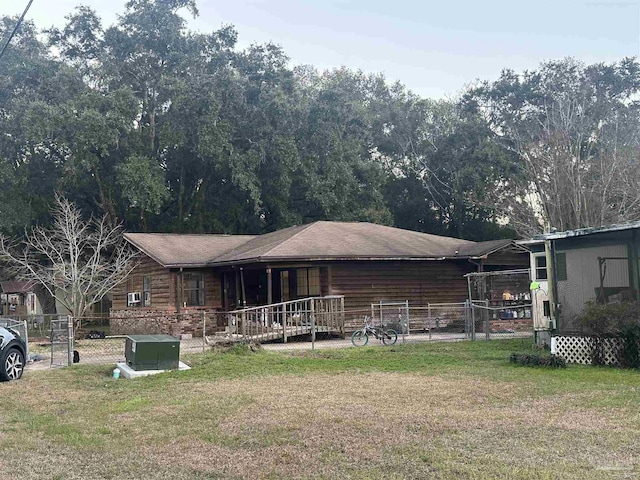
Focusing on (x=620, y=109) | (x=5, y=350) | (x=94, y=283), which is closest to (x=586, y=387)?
(x=5, y=350)

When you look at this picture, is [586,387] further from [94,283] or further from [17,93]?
[17,93]

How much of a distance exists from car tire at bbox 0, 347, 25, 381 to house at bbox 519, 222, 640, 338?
10873mm

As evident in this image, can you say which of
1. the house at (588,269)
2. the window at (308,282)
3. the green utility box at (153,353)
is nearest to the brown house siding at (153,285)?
the window at (308,282)

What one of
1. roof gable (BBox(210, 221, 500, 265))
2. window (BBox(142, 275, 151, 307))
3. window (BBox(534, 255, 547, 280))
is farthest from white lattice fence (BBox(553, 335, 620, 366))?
window (BBox(142, 275, 151, 307))

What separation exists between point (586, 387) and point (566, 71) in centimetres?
3431

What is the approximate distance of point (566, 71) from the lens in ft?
135

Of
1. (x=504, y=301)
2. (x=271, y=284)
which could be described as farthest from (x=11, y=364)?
(x=504, y=301)

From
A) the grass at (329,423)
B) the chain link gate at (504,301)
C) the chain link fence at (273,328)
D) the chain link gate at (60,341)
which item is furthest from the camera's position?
the chain link gate at (504,301)

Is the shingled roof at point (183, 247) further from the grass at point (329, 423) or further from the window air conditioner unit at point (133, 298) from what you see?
the grass at point (329, 423)

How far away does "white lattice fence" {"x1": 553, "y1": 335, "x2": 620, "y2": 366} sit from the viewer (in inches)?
532

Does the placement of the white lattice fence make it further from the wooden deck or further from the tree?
the tree

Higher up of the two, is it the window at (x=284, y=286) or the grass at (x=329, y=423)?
the window at (x=284, y=286)

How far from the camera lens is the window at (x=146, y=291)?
27141 millimetres

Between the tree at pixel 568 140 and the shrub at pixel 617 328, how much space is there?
15847 mm
